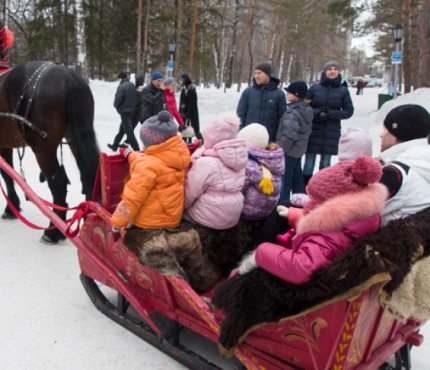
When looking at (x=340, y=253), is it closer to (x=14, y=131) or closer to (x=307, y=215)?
(x=307, y=215)

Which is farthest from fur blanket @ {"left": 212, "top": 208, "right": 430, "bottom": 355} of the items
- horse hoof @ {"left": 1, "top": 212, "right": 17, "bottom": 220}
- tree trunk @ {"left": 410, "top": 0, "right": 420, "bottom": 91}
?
tree trunk @ {"left": 410, "top": 0, "right": 420, "bottom": 91}

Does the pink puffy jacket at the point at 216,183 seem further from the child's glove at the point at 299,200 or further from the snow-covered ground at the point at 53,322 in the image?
the snow-covered ground at the point at 53,322

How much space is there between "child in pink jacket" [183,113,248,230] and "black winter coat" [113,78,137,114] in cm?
566

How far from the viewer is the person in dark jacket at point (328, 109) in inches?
193

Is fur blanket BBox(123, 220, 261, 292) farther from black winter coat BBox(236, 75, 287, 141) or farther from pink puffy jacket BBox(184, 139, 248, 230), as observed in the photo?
black winter coat BBox(236, 75, 287, 141)

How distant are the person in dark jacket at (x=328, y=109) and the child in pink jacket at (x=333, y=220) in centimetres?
348

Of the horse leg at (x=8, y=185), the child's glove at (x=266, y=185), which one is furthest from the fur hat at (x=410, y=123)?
the horse leg at (x=8, y=185)

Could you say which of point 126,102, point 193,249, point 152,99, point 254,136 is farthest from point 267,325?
point 126,102

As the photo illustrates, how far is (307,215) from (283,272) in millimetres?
262

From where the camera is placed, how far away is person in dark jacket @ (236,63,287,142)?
15.9 feet

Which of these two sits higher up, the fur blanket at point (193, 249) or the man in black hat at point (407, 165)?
the man in black hat at point (407, 165)

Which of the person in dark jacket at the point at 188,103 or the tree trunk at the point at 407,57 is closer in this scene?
the person in dark jacket at the point at 188,103

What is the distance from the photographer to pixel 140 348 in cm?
245

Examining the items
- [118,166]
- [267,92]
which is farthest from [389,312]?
[267,92]
